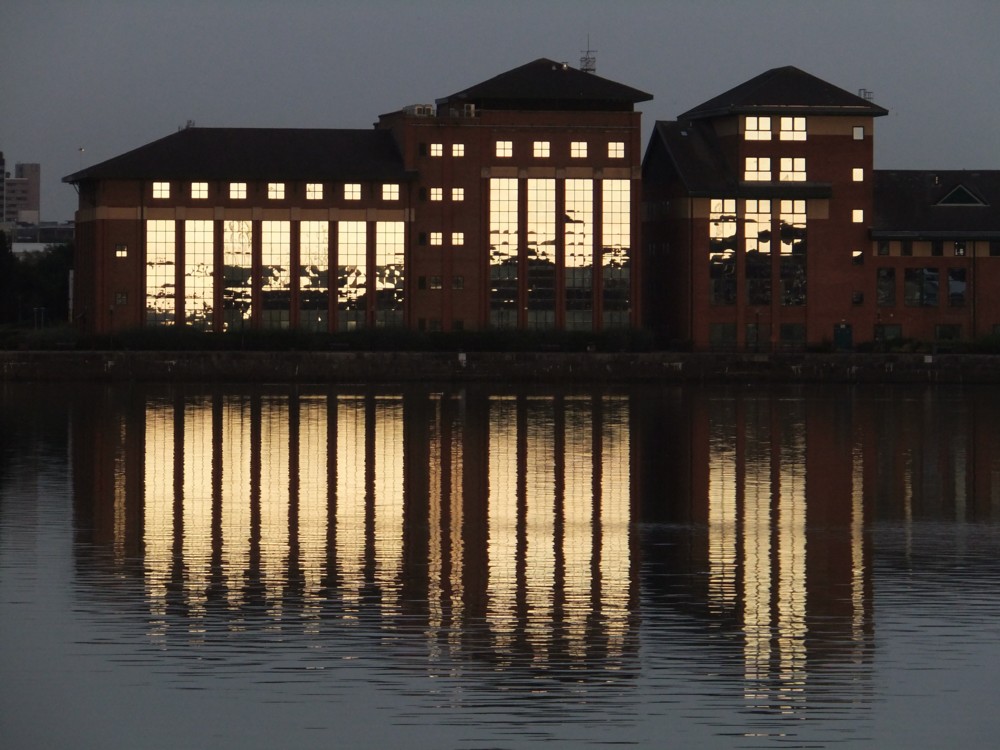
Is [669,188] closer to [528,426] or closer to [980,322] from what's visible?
[980,322]

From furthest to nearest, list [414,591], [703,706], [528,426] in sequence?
[528,426]
[414,591]
[703,706]

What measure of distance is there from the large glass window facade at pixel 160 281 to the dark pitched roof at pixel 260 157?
404 cm

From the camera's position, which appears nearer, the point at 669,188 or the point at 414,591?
the point at 414,591

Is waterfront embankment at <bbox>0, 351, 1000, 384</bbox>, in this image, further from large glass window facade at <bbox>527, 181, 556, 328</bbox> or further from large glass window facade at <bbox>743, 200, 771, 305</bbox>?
large glass window facade at <bbox>743, 200, 771, 305</bbox>

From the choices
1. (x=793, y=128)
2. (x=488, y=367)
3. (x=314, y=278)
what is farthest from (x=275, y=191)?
(x=793, y=128)

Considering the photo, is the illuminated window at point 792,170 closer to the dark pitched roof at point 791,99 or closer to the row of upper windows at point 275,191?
the dark pitched roof at point 791,99

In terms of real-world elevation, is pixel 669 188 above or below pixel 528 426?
above

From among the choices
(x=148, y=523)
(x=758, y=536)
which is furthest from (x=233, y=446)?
(x=758, y=536)

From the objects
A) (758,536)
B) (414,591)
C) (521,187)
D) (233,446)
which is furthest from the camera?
(521,187)

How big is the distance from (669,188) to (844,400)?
102 ft

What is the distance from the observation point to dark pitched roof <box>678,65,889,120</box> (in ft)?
359

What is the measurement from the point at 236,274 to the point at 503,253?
51.9ft

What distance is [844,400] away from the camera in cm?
8550

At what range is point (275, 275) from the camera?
10712 cm
